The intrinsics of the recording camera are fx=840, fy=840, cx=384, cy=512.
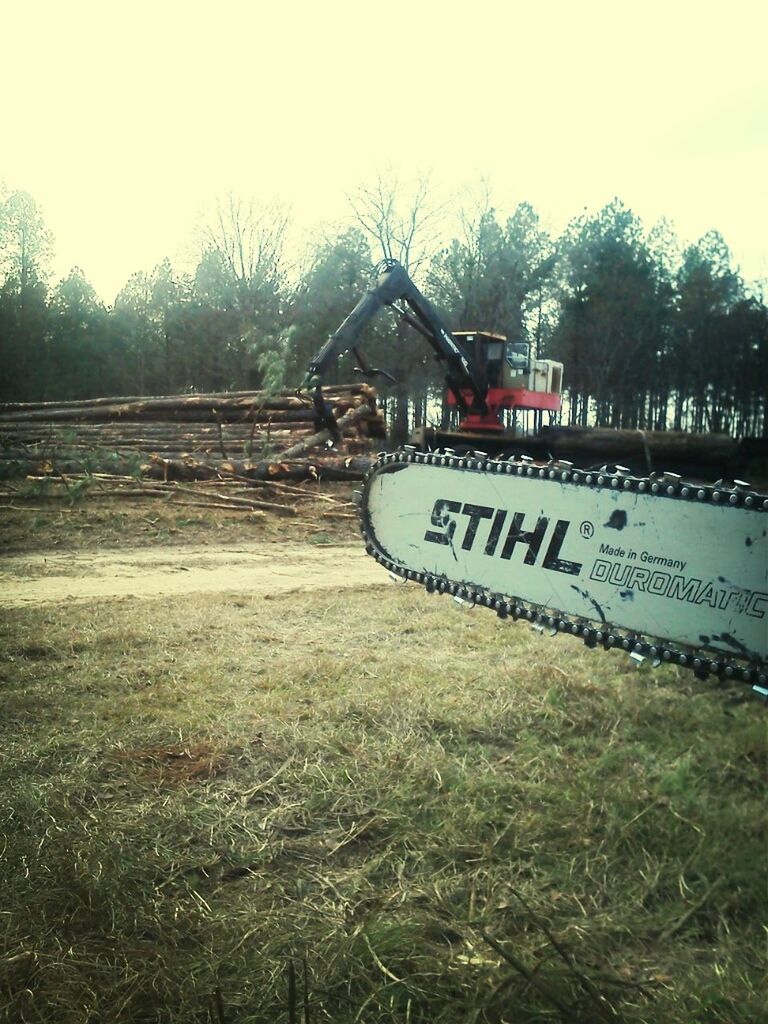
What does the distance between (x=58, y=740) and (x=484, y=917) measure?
0.50 metres

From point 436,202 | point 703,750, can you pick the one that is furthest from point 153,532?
point 703,750

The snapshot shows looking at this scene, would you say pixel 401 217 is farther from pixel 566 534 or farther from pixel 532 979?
pixel 532 979

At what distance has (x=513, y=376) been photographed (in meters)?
0.86

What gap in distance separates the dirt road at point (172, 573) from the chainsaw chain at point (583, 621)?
12 cm

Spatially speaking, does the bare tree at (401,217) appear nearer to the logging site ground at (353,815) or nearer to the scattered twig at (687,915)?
the logging site ground at (353,815)

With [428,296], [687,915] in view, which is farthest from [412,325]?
[687,915]

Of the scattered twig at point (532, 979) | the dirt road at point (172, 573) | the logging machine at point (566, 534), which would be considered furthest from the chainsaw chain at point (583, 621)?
the scattered twig at point (532, 979)

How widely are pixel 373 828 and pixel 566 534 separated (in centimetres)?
35

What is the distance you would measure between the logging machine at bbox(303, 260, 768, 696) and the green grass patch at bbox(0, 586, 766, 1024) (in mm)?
36

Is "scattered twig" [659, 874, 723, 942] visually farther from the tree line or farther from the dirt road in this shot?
the dirt road

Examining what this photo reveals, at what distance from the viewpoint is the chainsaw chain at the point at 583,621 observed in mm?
708

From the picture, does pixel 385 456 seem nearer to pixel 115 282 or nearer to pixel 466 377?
pixel 466 377

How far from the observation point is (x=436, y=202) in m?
0.85

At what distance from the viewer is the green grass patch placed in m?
0.66
